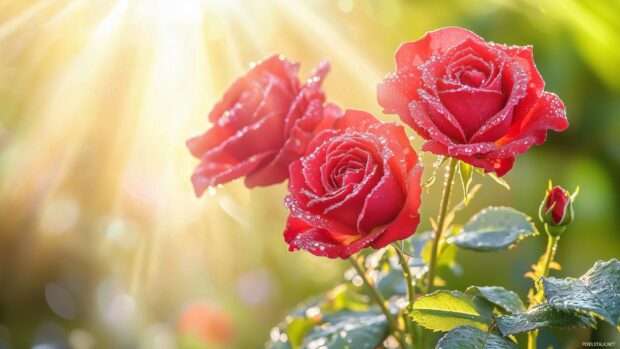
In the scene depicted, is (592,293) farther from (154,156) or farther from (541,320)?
(154,156)

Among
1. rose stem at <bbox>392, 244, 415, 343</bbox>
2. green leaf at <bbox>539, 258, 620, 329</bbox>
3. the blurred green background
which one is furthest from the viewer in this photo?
the blurred green background

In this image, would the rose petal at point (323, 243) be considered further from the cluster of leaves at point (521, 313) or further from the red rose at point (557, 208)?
the red rose at point (557, 208)

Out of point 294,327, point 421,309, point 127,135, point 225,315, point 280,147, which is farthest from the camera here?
point 127,135

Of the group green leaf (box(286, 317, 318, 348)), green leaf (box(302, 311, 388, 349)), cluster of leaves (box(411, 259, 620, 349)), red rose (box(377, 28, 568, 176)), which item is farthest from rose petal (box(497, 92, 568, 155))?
green leaf (box(286, 317, 318, 348))

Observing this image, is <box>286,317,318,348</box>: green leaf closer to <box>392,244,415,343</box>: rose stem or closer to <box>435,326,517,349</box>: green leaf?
<box>392,244,415,343</box>: rose stem

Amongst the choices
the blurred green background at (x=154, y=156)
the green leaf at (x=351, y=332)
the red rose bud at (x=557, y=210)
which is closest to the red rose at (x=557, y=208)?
the red rose bud at (x=557, y=210)

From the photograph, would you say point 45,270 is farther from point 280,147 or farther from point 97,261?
point 280,147

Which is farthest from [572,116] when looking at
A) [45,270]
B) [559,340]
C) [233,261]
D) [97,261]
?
[45,270]
